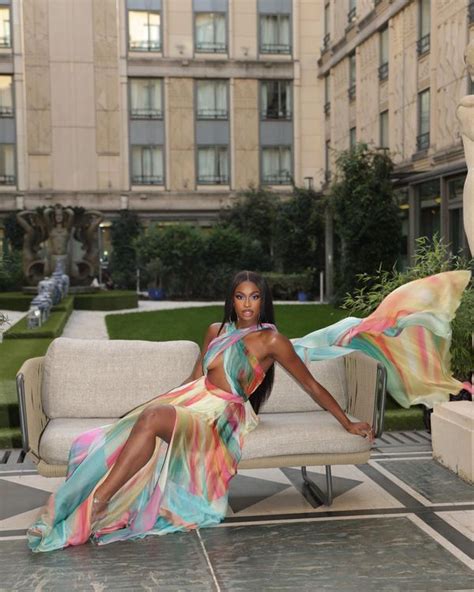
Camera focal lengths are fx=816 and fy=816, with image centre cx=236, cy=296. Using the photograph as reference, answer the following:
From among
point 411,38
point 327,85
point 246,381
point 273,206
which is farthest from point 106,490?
point 327,85

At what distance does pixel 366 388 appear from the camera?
436cm

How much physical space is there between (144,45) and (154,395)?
95.6 feet

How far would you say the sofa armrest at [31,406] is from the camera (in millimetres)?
3992

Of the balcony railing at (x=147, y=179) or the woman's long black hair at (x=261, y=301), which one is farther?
the balcony railing at (x=147, y=179)

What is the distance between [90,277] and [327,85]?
12705mm

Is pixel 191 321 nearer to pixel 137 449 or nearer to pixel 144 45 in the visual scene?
pixel 137 449

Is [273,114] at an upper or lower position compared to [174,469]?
upper

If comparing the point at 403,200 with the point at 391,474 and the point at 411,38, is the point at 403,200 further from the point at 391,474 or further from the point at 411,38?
the point at 391,474

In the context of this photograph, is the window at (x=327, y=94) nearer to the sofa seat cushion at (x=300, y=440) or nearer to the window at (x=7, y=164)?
the window at (x=7, y=164)

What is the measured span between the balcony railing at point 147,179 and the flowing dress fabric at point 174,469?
28737 mm

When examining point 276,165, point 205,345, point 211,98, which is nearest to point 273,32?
point 211,98

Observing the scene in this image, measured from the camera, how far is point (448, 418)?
4922 mm

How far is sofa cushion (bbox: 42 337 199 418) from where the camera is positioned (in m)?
4.49

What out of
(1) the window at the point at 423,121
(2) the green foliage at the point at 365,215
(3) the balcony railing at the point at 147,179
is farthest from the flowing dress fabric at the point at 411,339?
(3) the balcony railing at the point at 147,179
